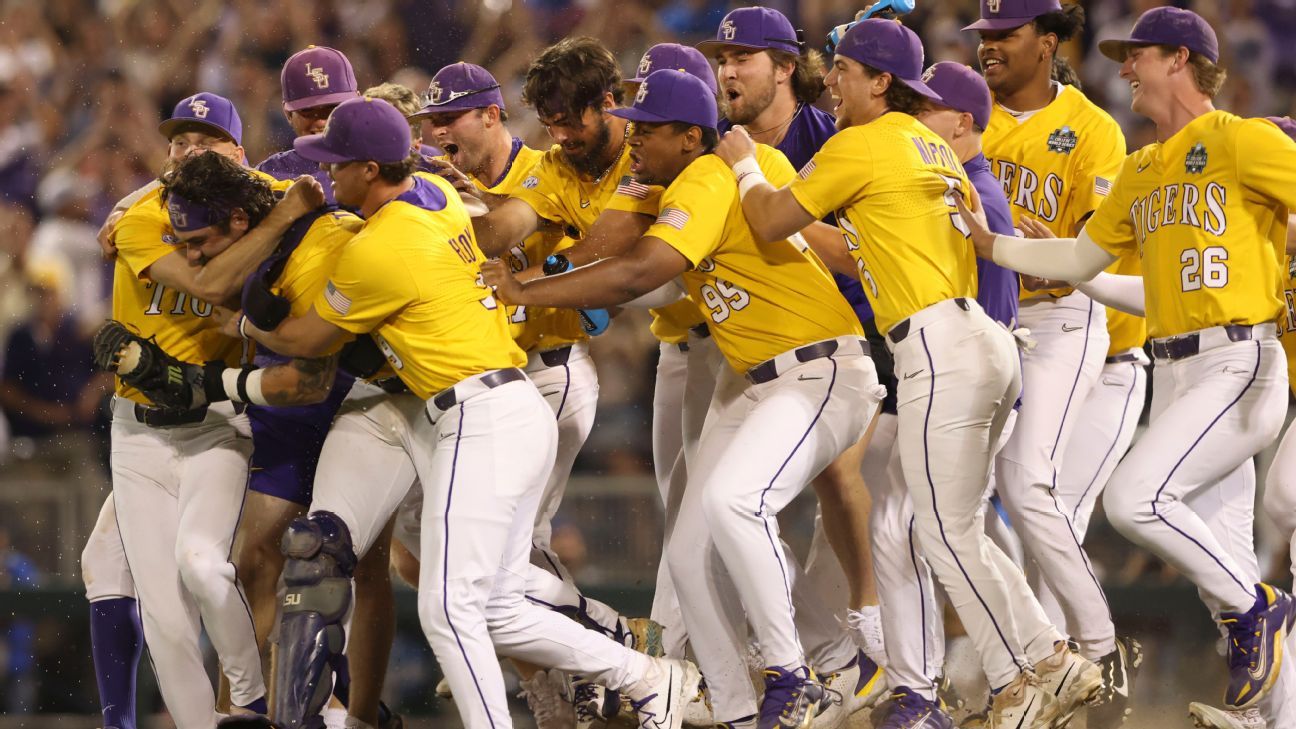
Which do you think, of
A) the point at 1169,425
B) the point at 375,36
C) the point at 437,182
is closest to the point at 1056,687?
the point at 1169,425

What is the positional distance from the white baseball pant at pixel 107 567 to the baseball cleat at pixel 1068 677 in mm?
2843

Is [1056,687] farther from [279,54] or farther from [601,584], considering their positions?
[279,54]

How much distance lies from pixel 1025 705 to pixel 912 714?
355 millimetres

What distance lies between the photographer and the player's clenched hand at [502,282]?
14.3 feet

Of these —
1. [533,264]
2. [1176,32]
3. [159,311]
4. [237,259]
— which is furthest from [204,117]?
[1176,32]

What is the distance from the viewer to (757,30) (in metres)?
5.08

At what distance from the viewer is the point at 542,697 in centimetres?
499

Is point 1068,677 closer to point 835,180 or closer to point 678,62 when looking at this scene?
point 835,180

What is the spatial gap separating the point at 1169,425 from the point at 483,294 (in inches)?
77.9

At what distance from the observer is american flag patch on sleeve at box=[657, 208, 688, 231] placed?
4.30 metres

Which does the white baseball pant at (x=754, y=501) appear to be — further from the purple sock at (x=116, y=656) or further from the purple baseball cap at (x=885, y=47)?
the purple sock at (x=116, y=656)

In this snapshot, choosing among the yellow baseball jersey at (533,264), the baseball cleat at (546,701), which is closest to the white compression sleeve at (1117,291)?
the yellow baseball jersey at (533,264)

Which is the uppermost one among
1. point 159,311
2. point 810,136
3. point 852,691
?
point 810,136

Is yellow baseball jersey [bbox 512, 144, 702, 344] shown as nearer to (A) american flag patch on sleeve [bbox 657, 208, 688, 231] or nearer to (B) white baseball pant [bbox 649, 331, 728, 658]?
(B) white baseball pant [bbox 649, 331, 728, 658]
